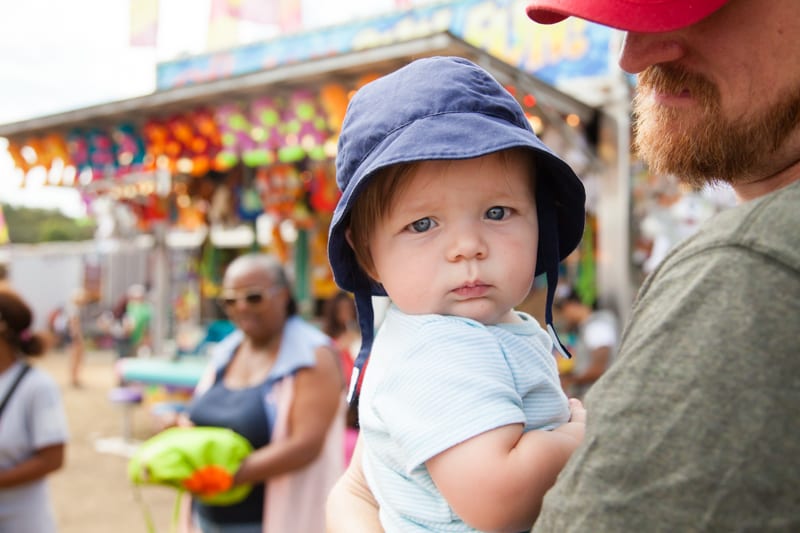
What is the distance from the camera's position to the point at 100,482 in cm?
693

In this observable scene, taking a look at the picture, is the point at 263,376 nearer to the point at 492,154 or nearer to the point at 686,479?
the point at 492,154

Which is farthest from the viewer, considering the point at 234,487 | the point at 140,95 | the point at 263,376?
the point at 140,95

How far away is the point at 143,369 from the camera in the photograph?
7648mm

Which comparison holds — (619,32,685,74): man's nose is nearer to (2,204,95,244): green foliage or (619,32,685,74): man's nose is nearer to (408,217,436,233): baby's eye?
(408,217,436,233): baby's eye

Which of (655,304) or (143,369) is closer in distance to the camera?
(655,304)

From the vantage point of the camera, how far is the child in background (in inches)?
37.6

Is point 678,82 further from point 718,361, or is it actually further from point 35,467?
point 35,467

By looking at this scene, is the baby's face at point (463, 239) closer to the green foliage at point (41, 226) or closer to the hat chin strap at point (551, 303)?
the hat chin strap at point (551, 303)

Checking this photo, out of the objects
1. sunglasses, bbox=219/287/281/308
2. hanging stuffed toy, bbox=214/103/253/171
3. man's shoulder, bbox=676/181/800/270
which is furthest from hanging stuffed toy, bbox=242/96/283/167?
man's shoulder, bbox=676/181/800/270

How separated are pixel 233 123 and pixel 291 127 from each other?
2.18 feet

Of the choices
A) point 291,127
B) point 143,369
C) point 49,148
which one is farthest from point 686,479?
point 49,148

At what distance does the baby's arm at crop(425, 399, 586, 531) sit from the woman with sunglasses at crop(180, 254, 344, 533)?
1992 millimetres

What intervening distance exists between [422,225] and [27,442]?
9.34 ft

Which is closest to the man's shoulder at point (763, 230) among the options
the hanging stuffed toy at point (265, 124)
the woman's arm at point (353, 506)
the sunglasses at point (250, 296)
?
the woman's arm at point (353, 506)
